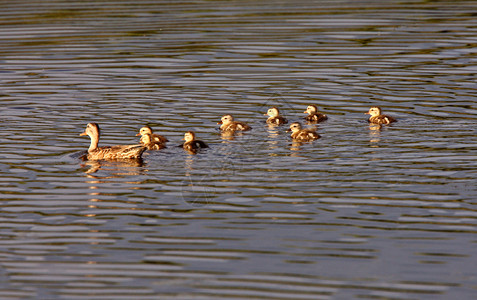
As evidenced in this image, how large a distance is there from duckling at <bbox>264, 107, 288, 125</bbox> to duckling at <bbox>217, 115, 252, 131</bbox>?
515 mm

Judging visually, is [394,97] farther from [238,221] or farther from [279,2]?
[279,2]

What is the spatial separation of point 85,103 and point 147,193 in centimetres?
586

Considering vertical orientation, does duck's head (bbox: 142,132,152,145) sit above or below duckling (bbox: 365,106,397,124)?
below

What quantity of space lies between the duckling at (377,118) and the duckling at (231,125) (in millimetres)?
1877

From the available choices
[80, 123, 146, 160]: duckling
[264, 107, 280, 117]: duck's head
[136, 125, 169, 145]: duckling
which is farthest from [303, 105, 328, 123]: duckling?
[80, 123, 146, 160]: duckling

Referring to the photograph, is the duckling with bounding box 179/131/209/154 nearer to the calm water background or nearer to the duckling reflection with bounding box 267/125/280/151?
the calm water background

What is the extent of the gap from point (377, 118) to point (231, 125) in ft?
7.12

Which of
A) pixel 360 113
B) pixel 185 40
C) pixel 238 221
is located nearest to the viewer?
pixel 238 221

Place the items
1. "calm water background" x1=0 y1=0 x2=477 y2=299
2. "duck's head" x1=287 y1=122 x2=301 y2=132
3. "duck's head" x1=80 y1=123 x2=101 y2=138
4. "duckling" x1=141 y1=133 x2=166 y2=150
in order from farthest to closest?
"duck's head" x1=287 y1=122 x2=301 y2=132, "duck's head" x1=80 y1=123 x2=101 y2=138, "duckling" x1=141 y1=133 x2=166 y2=150, "calm water background" x1=0 y1=0 x2=477 y2=299

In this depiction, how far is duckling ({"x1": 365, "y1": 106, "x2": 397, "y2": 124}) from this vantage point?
13.0 m

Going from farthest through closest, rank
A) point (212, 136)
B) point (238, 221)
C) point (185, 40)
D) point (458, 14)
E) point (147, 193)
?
point (458, 14) → point (185, 40) → point (212, 136) → point (147, 193) → point (238, 221)

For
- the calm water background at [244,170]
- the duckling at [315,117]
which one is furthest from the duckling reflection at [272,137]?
the duckling at [315,117]

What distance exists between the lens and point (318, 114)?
13.5 meters

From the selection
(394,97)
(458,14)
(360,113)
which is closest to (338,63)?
(394,97)
